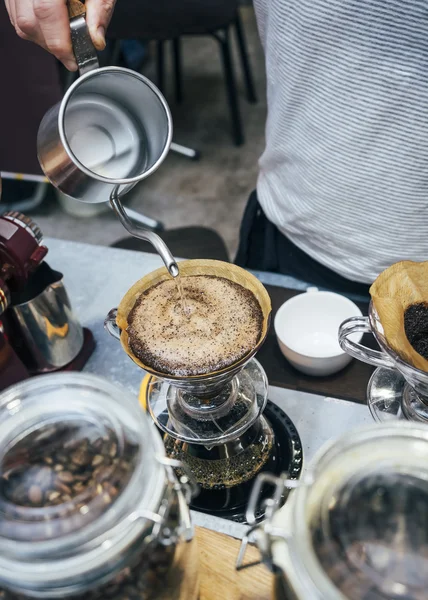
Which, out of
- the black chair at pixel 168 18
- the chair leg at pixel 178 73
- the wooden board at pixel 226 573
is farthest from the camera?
the chair leg at pixel 178 73

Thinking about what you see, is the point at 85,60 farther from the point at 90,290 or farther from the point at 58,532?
the point at 58,532

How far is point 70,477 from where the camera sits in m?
0.51

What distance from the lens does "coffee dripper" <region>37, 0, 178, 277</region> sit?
0.87 m

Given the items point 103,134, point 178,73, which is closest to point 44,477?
point 103,134

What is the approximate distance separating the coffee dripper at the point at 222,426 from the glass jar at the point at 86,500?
290 mm

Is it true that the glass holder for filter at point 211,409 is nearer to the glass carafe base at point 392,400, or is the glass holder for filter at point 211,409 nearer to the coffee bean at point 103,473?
the glass carafe base at point 392,400

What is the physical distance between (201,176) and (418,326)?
3.06 meters

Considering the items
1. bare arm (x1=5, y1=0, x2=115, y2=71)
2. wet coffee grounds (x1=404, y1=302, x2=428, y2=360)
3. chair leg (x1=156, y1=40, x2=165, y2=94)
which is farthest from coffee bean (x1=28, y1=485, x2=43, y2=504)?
chair leg (x1=156, y1=40, x2=165, y2=94)

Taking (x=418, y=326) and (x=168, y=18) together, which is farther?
(x=168, y=18)

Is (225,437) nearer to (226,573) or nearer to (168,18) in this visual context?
(226,573)

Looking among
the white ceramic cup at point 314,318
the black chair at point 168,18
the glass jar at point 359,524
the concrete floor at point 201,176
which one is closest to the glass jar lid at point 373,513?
the glass jar at point 359,524

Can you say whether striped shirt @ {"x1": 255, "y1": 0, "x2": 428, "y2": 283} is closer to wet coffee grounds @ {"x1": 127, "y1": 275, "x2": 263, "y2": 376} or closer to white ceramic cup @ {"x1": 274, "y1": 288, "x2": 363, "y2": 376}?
white ceramic cup @ {"x1": 274, "y1": 288, "x2": 363, "y2": 376}

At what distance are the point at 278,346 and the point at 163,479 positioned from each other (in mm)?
732

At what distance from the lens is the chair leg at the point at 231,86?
3532 mm
